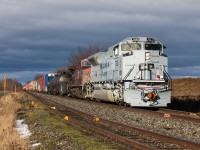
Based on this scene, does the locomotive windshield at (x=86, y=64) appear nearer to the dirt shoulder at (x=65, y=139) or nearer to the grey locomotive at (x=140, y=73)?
the grey locomotive at (x=140, y=73)

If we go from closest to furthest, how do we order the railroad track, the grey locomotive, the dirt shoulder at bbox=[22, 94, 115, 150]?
1. the railroad track
2. the dirt shoulder at bbox=[22, 94, 115, 150]
3. the grey locomotive

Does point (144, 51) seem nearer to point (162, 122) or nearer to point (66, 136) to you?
point (162, 122)

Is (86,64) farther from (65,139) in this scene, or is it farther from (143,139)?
(143,139)

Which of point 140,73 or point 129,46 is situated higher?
point 129,46

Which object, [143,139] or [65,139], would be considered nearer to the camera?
[143,139]

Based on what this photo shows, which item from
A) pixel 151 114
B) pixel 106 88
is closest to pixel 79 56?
pixel 106 88

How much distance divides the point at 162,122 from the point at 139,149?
20.1ft

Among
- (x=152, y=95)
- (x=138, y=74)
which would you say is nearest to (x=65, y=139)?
(x=152, y=95)

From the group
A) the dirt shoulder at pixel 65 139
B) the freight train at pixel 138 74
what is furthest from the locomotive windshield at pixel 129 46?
the dirt shoulder at pixel 65 139

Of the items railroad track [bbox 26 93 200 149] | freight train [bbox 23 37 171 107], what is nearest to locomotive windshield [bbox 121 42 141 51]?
freight train [bbox 23 37 171 107]

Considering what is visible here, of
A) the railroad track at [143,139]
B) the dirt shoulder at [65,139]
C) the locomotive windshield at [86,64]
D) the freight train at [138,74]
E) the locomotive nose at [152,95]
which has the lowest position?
the dirt shoulder at [65,139]

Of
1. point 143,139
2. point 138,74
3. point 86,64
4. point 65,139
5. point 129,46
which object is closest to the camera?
point 143,139

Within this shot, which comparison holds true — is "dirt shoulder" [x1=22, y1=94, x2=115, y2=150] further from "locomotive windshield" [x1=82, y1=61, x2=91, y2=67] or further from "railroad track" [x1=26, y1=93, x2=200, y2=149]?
"locomotive windshield" [x1=82, y1=61, x2=91, y2=67]

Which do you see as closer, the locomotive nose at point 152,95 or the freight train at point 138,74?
the locomotive nose at point 152,95
